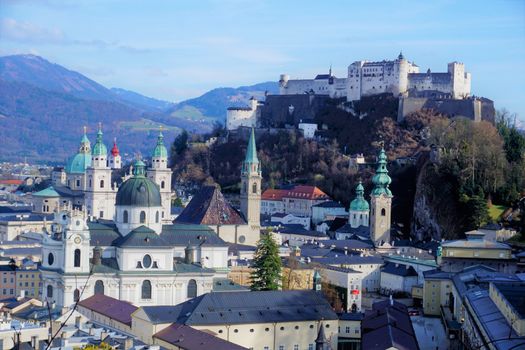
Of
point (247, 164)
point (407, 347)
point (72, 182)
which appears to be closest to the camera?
point (407, 347)

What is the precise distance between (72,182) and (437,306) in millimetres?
40876

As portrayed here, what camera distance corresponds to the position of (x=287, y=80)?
115562 millimetres

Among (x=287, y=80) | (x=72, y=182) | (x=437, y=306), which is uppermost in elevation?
(x=287, y=80)

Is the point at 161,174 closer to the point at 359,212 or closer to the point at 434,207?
the point at 359,212

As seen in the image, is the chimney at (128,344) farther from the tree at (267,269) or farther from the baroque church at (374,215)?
the baroque church at (374,215)

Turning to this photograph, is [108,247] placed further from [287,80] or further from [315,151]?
[287,80]

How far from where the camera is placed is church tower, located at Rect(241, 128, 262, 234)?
67375 mm

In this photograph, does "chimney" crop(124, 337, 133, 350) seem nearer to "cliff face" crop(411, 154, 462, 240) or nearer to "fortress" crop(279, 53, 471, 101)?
"cliff face" crop(411, 154, 462, 240)

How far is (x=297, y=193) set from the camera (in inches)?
3632

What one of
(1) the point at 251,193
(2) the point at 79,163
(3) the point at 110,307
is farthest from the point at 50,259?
(2) the point at 79,163

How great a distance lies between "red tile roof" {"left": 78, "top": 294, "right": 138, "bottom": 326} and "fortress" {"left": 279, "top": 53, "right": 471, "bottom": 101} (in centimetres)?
5692

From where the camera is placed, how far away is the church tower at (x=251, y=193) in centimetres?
6738

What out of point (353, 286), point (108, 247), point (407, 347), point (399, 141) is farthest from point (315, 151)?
point (407, 347)

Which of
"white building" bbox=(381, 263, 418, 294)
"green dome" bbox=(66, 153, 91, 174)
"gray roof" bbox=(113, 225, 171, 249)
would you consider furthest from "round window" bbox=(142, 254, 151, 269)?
"green dome" bbox=(66, 153, 91, 174)
